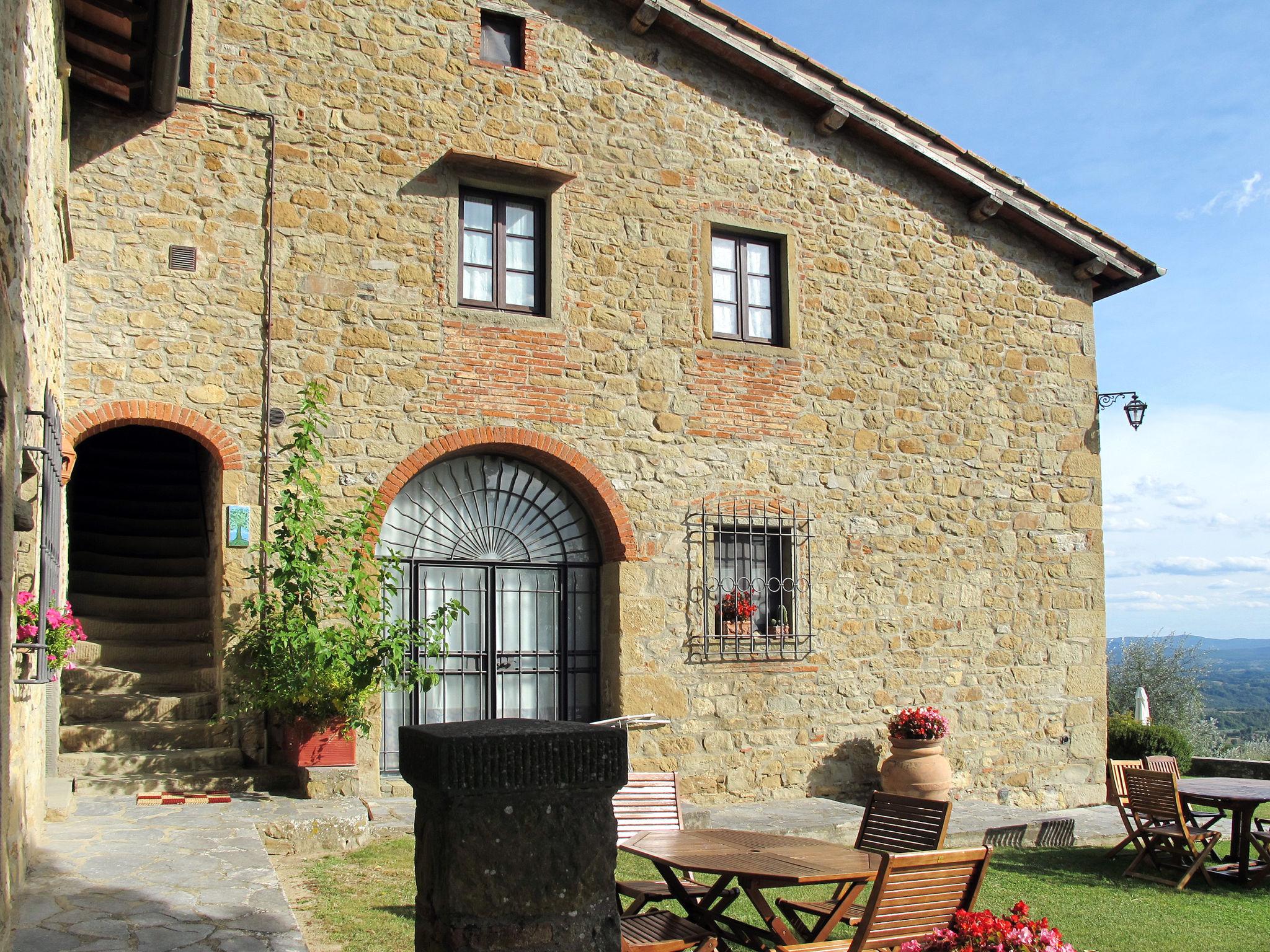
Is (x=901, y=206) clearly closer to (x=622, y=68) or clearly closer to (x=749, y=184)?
(x=749, y=184)

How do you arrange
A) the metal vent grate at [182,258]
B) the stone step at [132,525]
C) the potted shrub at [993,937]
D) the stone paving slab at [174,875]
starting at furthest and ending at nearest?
the stone step at [132,525] < the metal vent grate at [182,258] < the stone paving slab at [174,875] < the potted shrub at [993,937]

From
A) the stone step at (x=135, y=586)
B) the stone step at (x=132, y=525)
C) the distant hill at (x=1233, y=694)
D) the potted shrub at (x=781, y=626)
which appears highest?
the stone step at (x=132, y=525)

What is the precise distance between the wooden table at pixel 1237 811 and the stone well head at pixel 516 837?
614 centimetres

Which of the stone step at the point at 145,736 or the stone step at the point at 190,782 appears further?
the stone step at the point at 145,736

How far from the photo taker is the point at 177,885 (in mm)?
5332

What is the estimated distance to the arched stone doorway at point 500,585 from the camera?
9297 mm

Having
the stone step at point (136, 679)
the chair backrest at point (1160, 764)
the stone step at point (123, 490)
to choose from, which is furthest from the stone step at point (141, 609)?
the chair backrest at point (1160, 764)

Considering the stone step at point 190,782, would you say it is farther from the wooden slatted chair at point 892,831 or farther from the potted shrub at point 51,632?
the wooden slatted chair at point 892,831

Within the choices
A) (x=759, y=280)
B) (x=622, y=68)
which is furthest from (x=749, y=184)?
(x=622, y=68)

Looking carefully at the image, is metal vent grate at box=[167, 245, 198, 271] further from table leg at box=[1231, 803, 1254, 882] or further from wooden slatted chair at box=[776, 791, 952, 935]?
table leg at box=[1231, 803, 1254, 882]

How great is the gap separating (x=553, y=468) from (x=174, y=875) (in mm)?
4788

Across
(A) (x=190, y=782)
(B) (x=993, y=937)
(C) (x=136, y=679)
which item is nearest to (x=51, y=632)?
(A) (x=190, y=782)

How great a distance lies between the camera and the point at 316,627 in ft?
26.7

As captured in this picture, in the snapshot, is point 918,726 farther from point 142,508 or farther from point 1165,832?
point 142,508
